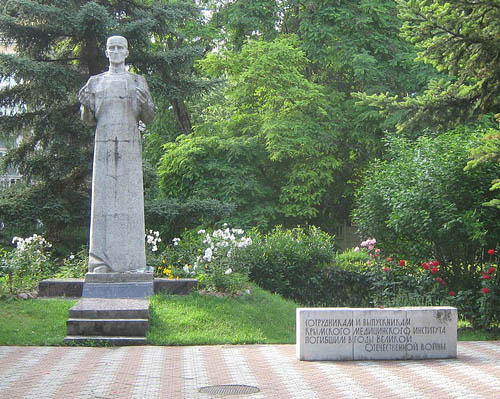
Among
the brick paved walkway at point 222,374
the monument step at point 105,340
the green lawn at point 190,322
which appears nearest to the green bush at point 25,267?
the green lawn at point 190,322

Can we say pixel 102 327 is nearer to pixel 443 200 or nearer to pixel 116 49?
pixel 116 49

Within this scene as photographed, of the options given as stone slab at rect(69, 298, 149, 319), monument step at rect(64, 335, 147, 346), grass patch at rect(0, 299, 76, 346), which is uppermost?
stone slab at rect(69, 298, 149, 319)

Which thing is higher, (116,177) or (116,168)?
(116,168)

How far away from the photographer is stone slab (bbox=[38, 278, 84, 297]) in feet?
45.6

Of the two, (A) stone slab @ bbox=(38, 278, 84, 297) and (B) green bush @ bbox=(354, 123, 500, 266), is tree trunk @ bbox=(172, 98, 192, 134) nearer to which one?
(B) green bush @ bbox=(354, 123, 500, 266)

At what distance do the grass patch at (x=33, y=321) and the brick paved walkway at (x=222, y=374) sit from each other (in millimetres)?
464

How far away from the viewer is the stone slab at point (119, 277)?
44.3 feet

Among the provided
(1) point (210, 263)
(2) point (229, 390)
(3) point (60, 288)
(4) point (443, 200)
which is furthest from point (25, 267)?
(4) point (443, 200)

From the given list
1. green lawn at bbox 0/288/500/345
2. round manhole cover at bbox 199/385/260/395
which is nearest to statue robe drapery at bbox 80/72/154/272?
green lawn at bbox 0/288/500/345

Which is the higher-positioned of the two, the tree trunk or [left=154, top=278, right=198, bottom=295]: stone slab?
the tree trunk

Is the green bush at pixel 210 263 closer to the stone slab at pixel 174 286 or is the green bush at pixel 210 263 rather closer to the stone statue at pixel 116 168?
the stone slab at pixel 174 286

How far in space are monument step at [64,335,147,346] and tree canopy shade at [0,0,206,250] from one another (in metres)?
8.80

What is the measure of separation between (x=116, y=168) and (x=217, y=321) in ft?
12.9

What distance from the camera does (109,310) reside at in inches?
452
